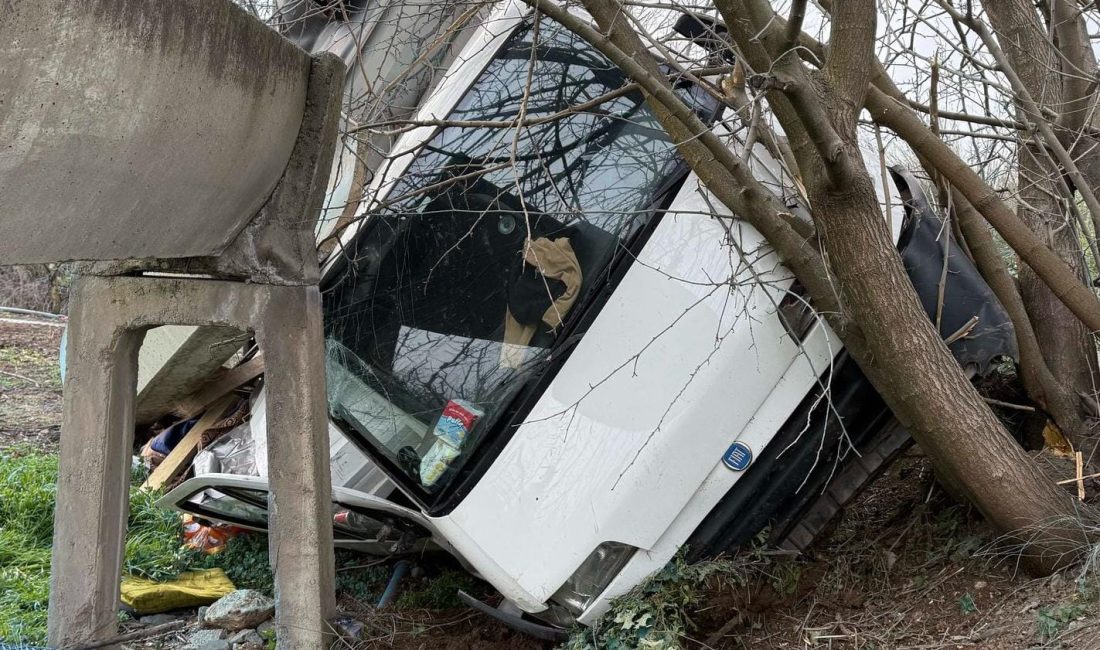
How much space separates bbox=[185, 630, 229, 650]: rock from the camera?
13.7 ft

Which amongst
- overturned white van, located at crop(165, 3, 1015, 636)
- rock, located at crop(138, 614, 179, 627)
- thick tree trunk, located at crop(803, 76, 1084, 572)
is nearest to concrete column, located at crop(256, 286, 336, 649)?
overturned white van, located at crop(165, 3, 1015, 636)

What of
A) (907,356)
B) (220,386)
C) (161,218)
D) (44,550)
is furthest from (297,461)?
(220,386)

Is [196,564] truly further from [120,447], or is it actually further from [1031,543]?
[1031,543]

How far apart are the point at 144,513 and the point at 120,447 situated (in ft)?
6.58

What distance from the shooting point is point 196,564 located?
17.3 feet

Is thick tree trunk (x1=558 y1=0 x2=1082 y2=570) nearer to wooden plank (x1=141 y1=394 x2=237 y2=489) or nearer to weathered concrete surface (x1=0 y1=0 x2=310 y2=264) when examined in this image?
weathered concrete surface (x1=0 y1=0 x2=310 y2=264)

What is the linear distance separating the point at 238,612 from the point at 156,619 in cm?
66

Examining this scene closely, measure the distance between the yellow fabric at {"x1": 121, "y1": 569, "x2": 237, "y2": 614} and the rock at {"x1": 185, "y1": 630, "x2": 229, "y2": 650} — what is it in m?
0.48

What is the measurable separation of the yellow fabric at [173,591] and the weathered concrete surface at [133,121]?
2.26m

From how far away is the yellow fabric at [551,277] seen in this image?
3703 millimetres

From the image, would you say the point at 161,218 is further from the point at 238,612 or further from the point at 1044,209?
the point at 1044,209

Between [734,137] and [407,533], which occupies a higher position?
[734,137]

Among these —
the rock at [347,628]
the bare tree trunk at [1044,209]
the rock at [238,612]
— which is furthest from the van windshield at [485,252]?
the bare tree trunk at [1044,209]

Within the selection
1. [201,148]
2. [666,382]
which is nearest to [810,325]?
[666,382]
